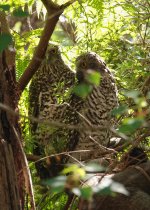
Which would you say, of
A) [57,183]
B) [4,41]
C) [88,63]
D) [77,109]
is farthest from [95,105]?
[57,183]

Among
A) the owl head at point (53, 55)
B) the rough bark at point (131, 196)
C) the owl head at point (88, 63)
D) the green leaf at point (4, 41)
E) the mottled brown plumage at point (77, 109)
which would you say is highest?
the owl head at point (53, 55)

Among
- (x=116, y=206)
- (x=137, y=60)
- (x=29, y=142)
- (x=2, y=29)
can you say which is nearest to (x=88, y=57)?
(x=137, y=60)

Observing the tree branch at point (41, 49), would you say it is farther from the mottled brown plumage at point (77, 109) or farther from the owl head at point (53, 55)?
the owl head at point (53, 55)

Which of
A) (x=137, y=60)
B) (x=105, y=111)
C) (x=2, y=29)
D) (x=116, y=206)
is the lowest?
Answer: (x=116, y=206)

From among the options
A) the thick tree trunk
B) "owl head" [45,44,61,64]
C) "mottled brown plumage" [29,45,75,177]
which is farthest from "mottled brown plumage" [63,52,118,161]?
the thick tree trunk

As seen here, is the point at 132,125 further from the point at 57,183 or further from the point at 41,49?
the point at 41,49

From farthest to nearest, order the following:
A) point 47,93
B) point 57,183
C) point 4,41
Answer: point 47,93
point 4,41
point 57,183

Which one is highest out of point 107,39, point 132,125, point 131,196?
point 107,39

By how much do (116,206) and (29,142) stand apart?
2.34 ft

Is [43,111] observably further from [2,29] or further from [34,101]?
[2,29]

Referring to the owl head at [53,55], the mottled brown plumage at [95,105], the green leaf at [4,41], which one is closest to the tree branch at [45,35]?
the green leaf at [4,41]

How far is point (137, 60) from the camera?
10.1ft

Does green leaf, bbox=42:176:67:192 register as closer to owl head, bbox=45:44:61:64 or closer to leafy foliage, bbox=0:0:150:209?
leafy foliage, bbox=0:0:150:209

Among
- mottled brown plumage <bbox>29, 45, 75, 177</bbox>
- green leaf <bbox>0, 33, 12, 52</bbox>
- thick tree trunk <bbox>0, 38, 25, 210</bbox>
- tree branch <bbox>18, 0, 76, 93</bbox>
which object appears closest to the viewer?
green leaf <bbox>0, 33, 12, 52</bbox>
